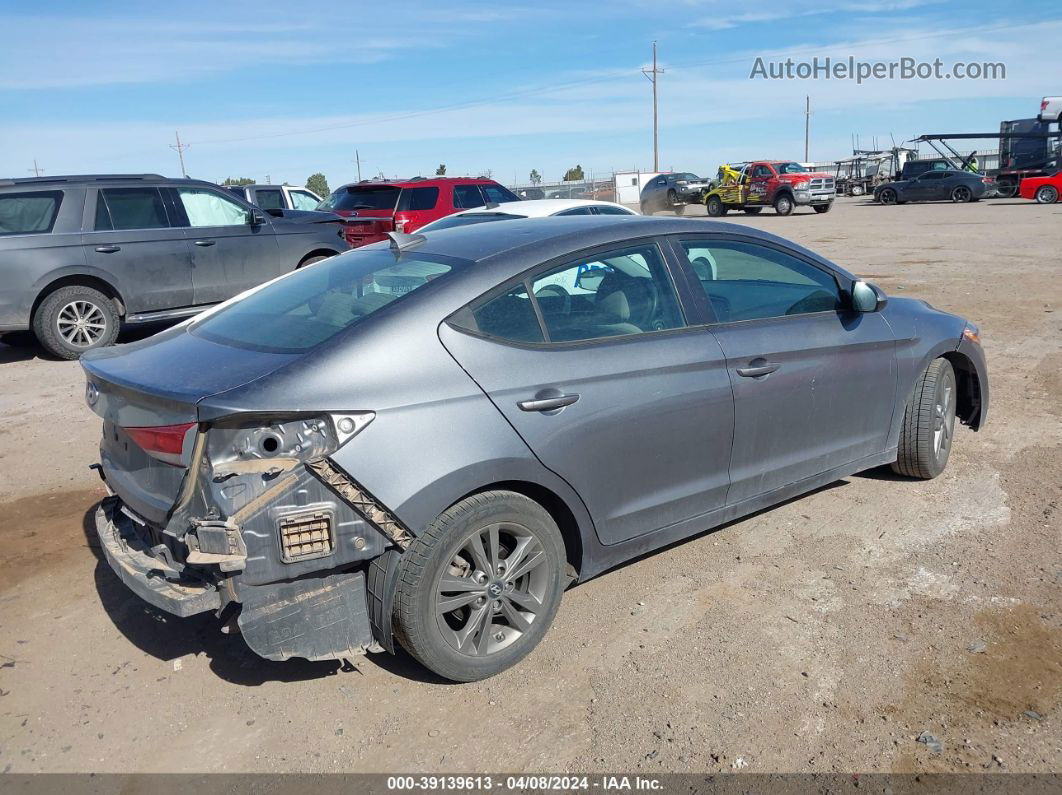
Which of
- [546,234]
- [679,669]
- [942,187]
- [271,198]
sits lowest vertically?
[679,669]

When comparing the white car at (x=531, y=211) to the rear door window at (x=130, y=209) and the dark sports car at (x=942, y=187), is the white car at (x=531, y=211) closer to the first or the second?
the rear door window at (x=130, y=209)

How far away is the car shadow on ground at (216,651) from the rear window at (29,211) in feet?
21.5

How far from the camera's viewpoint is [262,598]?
2.88m

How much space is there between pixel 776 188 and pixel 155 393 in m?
33.4

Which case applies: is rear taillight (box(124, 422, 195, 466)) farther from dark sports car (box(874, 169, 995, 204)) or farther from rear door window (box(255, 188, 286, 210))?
dark sports car (box(874, 169, 995, 204))

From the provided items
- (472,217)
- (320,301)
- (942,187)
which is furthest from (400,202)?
(942,187)

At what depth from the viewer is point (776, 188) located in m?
33.6

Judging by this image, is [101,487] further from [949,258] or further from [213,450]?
[949,258]

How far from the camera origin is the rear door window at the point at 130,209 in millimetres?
9531

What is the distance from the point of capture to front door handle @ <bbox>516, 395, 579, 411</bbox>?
3217mm

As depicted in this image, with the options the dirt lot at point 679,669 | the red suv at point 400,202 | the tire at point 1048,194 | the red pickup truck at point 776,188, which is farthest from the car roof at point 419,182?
the tire at point 1048,194

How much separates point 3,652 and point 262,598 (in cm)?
150

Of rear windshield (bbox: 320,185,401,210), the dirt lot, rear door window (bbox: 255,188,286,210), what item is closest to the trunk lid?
the dirt lot

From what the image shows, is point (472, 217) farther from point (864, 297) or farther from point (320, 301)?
point (320, 301)
